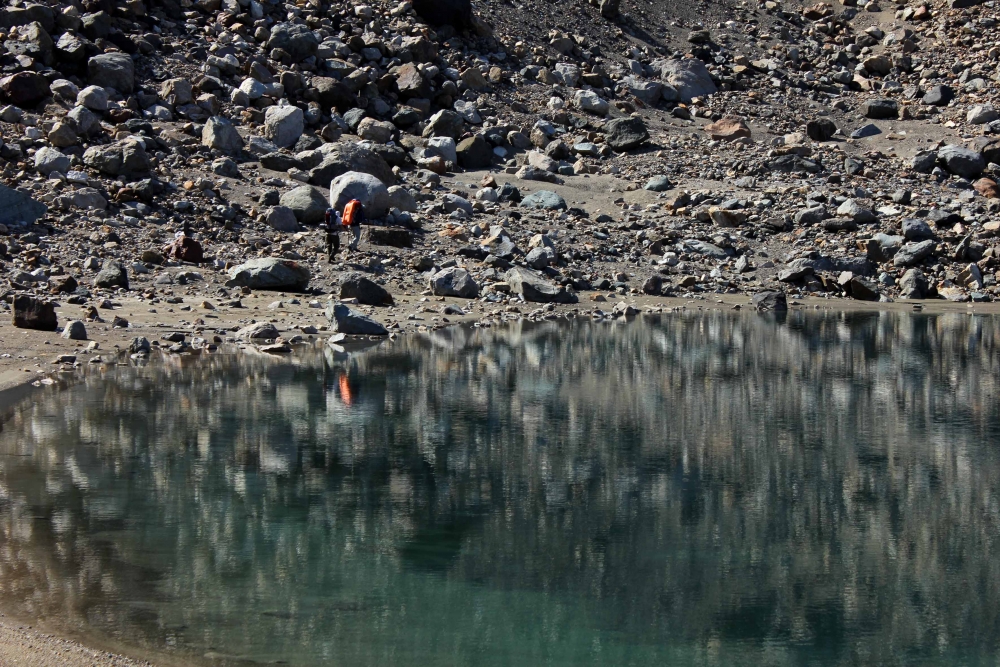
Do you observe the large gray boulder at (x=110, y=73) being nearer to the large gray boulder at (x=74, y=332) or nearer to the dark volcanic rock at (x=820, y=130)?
the large gray boulder at (x=74, y=332)

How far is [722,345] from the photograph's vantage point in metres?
17.2

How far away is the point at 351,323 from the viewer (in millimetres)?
16875

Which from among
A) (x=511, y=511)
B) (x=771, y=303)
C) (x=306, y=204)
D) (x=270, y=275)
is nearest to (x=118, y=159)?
(x=306, y=204)

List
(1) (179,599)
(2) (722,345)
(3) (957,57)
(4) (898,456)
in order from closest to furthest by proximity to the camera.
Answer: (1) (179,599)
(4) (898,456)
(2) (722,345)
(3) (957,57)

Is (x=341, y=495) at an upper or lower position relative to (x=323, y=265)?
lower

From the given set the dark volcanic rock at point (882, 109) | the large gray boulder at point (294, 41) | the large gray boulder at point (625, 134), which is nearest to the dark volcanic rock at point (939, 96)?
the dark volcanic rock at point (882, 109)

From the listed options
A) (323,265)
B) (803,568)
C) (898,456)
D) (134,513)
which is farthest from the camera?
(323,265)

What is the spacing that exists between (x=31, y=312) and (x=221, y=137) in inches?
409

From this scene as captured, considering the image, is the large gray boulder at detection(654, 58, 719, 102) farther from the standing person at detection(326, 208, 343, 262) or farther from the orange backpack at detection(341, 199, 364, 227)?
the standing person at detection(326, 208, 343, 262)

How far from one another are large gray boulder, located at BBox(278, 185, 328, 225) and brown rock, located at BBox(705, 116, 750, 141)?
12.2 m

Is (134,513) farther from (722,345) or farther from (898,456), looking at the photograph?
(722,345)

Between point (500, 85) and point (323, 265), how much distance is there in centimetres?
1230

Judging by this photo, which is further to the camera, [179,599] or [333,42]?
[333,42]

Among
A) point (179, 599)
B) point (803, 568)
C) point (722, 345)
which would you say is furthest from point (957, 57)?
point (179, 599)
